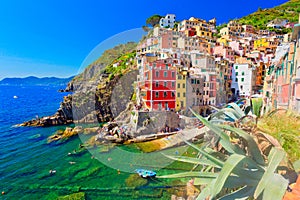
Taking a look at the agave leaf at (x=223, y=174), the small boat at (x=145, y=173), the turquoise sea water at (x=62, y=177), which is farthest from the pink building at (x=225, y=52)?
the agave leaf at (x=223, y=174)

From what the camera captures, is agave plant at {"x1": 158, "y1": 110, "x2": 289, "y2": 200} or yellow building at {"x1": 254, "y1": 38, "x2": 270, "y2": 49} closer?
agave plant at {"x1": 158, "y1": 110, "x2": 289, "y2": 200}

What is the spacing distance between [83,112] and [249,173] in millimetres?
28407

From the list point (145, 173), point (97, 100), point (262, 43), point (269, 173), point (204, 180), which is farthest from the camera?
point (262, 43)

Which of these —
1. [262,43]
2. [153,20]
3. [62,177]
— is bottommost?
[62,177]

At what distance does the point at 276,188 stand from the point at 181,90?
18.4m

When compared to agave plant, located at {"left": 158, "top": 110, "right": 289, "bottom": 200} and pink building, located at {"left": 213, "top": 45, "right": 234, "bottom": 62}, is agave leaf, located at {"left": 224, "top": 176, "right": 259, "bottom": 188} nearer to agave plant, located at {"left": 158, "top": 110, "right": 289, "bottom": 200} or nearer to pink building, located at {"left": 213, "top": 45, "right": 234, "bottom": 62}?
agave plant, located at {"left": 158, "top": 110, "right": 289, "bottom": 200}

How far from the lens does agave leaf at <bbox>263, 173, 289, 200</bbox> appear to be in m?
1.37

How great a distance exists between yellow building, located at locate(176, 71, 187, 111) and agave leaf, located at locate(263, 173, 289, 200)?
58.9ft

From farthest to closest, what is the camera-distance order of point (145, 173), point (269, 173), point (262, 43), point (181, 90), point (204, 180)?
point (262, 43)
point (181, 90)
point (145, 173)
point (204, 180)
point (269, 173)

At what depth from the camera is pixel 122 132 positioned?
18.3 metres

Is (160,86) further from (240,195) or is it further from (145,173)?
(240,195)

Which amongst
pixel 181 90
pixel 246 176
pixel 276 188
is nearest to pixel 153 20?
pixel 181 90

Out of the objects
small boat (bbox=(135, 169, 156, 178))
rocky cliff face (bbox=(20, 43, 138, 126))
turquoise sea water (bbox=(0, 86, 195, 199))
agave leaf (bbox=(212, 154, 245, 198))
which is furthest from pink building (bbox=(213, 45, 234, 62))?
agave leaf (bbox=(212, 154, 245, 198))

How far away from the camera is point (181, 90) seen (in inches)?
769
